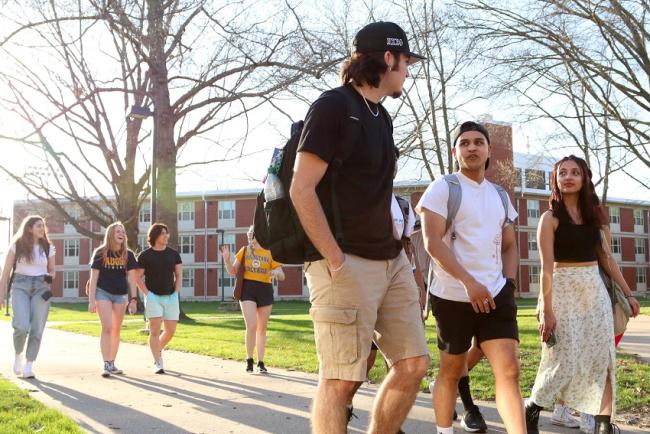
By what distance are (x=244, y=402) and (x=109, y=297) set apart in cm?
337

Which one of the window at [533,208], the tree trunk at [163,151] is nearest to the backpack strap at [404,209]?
the tree trunk at [163,151]

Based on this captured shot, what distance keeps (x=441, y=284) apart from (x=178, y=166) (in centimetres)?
1943

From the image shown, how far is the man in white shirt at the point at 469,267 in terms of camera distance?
418cm

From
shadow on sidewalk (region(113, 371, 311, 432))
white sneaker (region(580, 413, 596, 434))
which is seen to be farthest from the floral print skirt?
shadow on sidewalk (region(113, 371, 311, 432))

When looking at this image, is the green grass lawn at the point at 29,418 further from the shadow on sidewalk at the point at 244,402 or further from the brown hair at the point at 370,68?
the brown hair at the point at 370,68

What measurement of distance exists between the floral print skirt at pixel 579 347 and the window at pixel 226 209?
214 ft

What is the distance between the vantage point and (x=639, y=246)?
243 feet

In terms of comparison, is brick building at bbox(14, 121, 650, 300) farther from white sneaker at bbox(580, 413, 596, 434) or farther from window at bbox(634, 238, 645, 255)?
white sneaker at bbox(580, 413, 596, 434)

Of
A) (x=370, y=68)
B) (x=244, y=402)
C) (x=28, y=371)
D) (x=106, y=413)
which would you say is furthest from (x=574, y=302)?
(x=28, y=371)

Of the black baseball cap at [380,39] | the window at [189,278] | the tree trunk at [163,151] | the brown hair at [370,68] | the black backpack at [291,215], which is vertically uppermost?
the tree trunk at [163,151]

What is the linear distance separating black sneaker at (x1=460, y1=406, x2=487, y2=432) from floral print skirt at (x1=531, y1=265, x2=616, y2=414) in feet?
1.44

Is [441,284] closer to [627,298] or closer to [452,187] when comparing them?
[452,187]

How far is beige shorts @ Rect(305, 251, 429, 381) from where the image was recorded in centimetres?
321

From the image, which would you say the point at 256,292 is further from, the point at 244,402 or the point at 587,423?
the point at 587,423
